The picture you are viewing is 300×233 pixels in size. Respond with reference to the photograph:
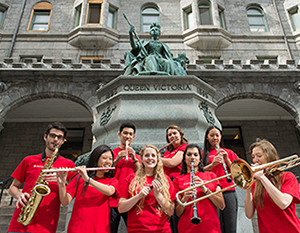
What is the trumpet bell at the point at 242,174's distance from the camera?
2.00 m

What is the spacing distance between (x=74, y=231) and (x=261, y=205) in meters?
1.76

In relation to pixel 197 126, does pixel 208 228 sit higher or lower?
lower

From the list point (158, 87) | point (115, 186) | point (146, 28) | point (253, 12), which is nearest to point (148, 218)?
point (115, 186)

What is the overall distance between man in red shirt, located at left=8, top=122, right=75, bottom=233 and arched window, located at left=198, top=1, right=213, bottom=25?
59.6ft

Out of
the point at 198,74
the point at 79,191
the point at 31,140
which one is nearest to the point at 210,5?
the point at 198,74

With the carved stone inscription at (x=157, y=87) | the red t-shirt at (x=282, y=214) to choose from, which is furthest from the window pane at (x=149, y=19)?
the red t-shirt at (x=282, y=214)

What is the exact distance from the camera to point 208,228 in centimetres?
218

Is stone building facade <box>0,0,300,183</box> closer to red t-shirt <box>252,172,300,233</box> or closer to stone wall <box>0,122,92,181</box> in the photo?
stone wall <box>0,122,92,181</box>

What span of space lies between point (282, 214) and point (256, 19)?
69.7 feet

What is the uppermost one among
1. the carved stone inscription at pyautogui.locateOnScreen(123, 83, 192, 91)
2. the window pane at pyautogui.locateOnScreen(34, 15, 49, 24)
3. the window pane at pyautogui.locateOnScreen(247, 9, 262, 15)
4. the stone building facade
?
the window pane at pyautogui.locateOnScreen(247, 9, 262, 15)

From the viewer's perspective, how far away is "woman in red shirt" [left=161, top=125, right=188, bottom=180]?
299 cm

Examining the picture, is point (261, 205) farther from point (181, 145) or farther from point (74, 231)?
point (74, 231)

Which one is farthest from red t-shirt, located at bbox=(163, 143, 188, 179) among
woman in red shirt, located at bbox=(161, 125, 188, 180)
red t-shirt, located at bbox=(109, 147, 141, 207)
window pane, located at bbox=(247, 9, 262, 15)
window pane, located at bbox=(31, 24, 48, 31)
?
window pane, located at bbox=(247, 9, 262, 15)

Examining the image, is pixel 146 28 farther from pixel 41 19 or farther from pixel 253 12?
pixel 253 12
